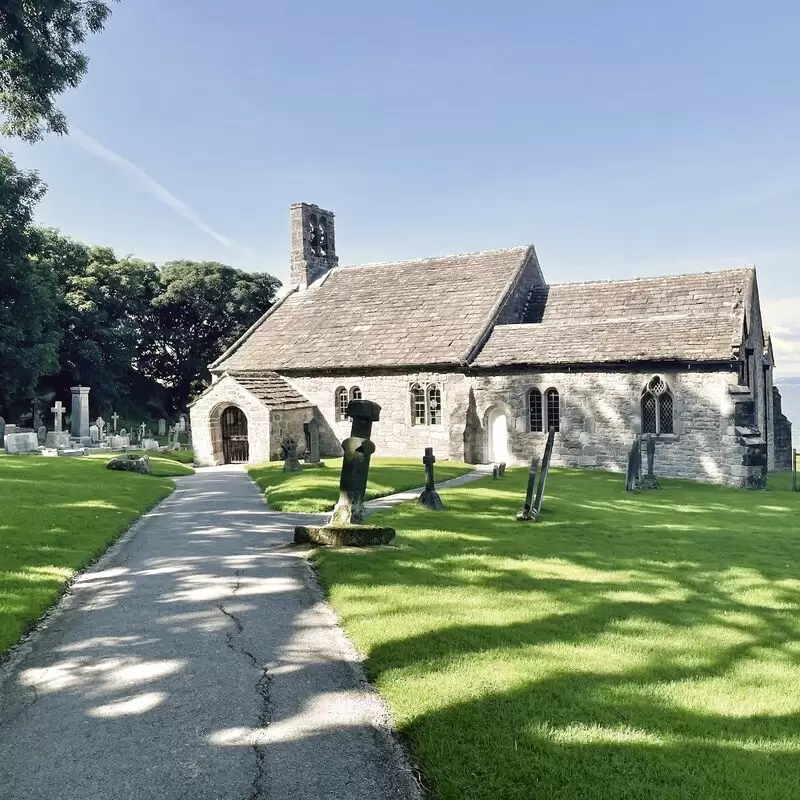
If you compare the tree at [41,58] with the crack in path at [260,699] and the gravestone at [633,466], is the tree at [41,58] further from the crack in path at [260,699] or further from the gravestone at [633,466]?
the gravestone at [633,466]

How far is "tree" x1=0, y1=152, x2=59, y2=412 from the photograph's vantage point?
3409cm

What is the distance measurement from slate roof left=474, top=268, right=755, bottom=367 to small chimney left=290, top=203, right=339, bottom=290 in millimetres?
13117

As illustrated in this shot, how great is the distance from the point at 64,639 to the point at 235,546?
4558mm

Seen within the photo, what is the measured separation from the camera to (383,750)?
4.99m

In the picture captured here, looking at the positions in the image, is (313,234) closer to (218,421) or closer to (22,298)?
(218,421)

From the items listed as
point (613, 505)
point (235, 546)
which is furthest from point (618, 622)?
point (613, 505)

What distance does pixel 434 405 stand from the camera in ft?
93.9

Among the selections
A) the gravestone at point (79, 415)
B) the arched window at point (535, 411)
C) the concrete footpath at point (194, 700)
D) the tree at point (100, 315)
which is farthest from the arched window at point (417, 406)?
the tree at point (100, 315)

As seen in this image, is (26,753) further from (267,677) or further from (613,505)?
(613,505)

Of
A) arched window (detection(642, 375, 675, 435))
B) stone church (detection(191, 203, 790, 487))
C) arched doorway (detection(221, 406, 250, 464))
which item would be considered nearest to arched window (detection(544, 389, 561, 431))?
stone church (detection(191, 203, 790, 487))

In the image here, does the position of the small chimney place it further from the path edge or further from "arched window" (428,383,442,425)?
the path edge

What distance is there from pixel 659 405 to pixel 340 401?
13.7 meters

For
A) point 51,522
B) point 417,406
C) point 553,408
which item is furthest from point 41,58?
point 553,408

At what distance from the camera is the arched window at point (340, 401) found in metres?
30.4
